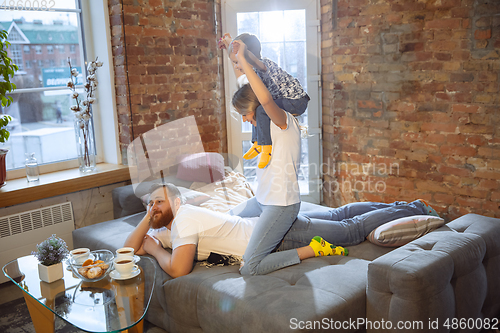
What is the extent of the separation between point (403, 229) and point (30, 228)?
2.31 meters

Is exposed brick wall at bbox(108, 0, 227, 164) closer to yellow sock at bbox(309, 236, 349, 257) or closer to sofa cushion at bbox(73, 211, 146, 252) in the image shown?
sofa cushion at bbox(73, 211, 146, 252)

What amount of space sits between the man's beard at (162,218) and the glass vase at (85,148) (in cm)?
122

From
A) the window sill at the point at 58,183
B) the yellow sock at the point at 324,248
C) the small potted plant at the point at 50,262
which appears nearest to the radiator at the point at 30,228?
the window sill at the point at 58,183

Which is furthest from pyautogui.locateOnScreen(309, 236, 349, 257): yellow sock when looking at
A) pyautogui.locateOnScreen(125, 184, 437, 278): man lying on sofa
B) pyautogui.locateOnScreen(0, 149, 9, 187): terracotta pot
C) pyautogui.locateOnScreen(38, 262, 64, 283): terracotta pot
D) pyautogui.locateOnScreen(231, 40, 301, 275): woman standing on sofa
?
pyautogui.locateOnScreen(0, 149, 9, 187): terracotta pot

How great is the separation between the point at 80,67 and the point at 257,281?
7.49 feet

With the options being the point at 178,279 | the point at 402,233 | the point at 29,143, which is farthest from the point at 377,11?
the point at 29,143

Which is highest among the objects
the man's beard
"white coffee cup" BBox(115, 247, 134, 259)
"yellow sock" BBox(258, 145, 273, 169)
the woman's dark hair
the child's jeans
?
the woman's dark hair

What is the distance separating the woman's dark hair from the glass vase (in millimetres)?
1532

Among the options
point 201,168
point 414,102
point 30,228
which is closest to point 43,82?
point 30,228

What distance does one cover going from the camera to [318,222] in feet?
7.04

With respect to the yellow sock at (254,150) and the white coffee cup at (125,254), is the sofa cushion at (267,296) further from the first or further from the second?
the yellow sock at (254,150)

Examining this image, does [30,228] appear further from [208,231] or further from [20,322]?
[208,231]

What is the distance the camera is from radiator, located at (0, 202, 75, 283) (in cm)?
265

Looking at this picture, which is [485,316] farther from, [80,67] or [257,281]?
[80,67]
